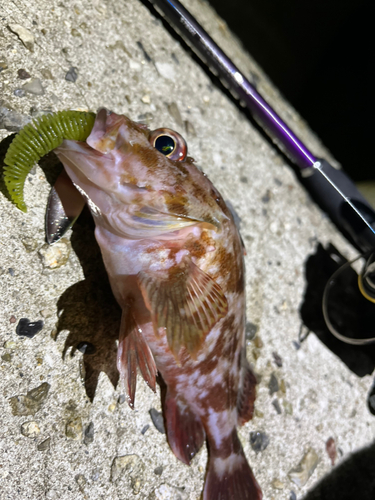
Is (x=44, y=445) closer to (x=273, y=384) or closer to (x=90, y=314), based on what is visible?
(x=90, y=314)

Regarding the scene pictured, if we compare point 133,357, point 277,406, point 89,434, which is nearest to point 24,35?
point 133,357

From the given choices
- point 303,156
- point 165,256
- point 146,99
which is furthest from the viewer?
point 303,156

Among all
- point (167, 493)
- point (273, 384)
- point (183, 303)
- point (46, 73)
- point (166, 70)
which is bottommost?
point (167, 493)

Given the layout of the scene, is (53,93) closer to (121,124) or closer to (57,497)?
(121,124)

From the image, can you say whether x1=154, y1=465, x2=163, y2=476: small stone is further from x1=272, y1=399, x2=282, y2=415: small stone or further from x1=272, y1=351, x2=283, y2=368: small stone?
x1=272, y1=351, x2=283, y2=368: small stone

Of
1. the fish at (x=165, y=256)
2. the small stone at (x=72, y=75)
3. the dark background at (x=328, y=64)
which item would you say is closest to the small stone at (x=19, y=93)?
the small stone at (x=72, y=75)

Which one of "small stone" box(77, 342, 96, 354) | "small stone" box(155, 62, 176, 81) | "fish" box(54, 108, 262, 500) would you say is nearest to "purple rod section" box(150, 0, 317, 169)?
"small stone" box(155, 62, 176, 81)
